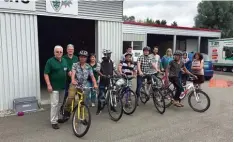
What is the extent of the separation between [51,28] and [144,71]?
869 centimetres

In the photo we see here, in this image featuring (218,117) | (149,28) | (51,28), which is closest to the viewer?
(218,117)

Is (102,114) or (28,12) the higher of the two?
(28,12)

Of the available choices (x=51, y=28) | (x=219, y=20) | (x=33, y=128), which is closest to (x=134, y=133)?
(x=33, y=128)

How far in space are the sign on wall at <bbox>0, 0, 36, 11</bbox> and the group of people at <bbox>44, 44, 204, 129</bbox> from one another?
169cm

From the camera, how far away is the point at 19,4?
5605 millimetres

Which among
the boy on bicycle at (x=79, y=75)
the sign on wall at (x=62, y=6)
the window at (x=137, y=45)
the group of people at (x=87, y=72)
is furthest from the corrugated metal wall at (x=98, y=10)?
the window at (x=137, y=45)

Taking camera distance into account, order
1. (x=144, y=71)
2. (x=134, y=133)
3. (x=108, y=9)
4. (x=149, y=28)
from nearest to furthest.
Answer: (x=134, y=133)
(x=144, y=71)
(x=108, y=9)
(x=149, y=28)

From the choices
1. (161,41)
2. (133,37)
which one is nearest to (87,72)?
(133,37)

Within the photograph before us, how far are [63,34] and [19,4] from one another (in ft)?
25.3

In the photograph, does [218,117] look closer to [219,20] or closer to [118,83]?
[118,83]

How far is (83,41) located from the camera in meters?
11.5

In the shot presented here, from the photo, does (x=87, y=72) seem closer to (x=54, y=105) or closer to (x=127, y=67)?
(x=54, y=105)

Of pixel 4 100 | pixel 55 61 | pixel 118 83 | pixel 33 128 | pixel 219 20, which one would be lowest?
pixel 33 128

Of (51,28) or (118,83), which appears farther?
(51,28)
